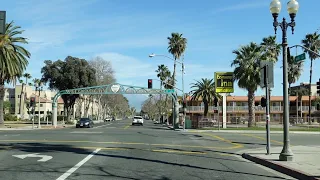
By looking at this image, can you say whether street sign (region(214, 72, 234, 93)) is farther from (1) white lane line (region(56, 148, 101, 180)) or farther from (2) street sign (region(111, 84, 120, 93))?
(1) white lane line (region(56, 148, 101, 180))

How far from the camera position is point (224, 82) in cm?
4947

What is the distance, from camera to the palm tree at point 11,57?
151 feet

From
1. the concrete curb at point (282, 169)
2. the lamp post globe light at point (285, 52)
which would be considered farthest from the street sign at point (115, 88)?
the lamp post globe light at point (285, 52)

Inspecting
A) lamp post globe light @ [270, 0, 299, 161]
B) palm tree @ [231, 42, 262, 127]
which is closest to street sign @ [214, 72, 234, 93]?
palm tree @ [231, 42, 262, 127]

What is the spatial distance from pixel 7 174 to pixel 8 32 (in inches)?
1735

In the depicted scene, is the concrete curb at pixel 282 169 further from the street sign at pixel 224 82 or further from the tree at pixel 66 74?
the tree at pixel 66 74

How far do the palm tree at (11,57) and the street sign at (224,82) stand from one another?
25.3 meters

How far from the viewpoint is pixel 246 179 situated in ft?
34.7

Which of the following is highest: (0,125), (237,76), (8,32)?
(8,32)

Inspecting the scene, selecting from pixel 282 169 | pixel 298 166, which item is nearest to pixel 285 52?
pixel 298 166

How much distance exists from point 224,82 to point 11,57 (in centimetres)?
2664

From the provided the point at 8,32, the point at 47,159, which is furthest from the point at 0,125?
the point at 47,159

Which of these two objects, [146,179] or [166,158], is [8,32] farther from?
[146,179]

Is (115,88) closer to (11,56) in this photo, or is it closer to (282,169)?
(11,56)
